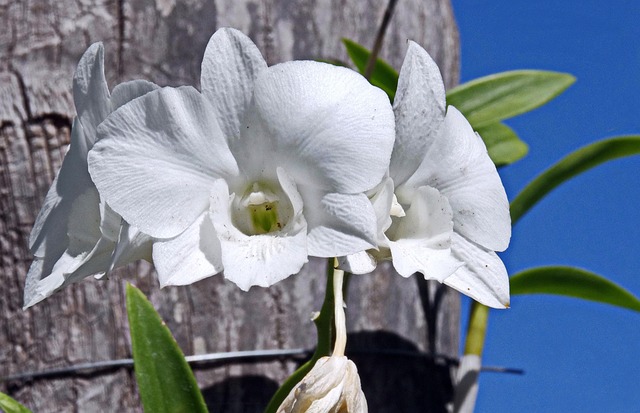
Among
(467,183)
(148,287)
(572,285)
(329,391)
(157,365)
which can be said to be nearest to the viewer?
(329,391)

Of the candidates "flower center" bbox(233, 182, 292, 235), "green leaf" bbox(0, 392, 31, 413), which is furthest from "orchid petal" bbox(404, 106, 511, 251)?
"green leaf" bbox(0, 392, 31, 413)

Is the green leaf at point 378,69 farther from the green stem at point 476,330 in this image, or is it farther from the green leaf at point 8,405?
the green leaf at point 8,405

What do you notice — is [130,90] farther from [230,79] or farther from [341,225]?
[341,225]

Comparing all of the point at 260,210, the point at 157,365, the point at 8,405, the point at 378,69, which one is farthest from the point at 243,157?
the point at 378,69

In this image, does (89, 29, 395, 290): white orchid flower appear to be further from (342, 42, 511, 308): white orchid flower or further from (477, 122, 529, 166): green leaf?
(477, 122, 529, 166): green leaf

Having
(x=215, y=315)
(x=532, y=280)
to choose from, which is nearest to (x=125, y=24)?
(x=215, y=315)

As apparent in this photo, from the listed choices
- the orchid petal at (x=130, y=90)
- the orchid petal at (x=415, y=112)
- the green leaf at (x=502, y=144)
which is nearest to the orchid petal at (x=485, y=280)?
the orchid petal at (x=415, y=112)
